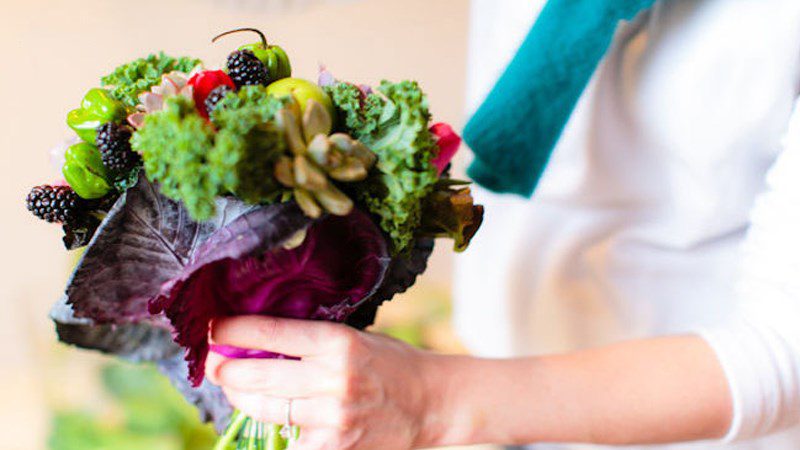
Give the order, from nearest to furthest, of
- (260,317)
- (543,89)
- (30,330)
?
(260,317), (543,89), (30,330)

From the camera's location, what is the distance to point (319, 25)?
1394mm

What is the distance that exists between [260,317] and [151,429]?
1.80 ft

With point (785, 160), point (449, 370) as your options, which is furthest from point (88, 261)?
point (785, 160)

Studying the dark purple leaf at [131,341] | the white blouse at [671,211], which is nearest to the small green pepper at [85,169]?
the dark purple leaf at [131,341]

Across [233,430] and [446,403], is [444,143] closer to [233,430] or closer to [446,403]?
[446,403]

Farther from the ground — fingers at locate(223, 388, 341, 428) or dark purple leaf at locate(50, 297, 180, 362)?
fingers at locate(223, 388, 341, 428)

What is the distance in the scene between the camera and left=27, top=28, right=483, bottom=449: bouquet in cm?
39

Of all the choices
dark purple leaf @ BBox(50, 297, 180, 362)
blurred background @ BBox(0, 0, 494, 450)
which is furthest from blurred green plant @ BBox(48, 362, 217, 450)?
dark purple leaf @ BBox(50, 297, 180, 362)

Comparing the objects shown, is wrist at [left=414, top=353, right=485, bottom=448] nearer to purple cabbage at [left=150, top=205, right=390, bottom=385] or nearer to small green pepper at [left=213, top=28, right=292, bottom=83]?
purple cabbage at [left=150, top=205, right=390, bottom=385]

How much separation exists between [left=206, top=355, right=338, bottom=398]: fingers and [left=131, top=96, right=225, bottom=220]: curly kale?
180mm

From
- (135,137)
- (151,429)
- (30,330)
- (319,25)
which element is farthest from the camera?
(319,25)

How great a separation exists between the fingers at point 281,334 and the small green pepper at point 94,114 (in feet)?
0.54

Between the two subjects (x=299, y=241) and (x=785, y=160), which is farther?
(x=785, y=160)

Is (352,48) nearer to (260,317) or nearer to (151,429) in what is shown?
(151,429)
